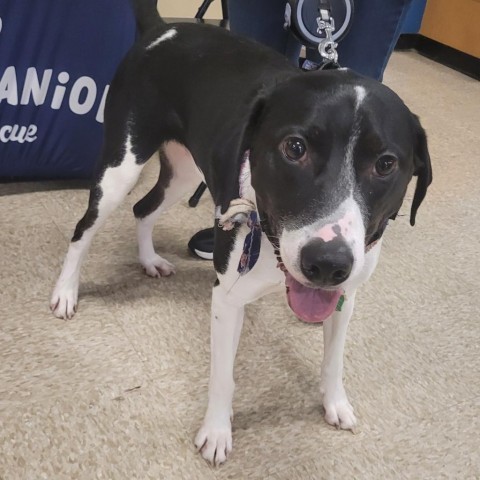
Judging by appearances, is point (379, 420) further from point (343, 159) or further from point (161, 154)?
point (161, 154)

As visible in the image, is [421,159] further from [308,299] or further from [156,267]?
[156,267]

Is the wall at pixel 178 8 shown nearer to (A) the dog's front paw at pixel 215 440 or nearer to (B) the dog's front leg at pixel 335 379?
(B) the dog's front leg at pixel 335 379

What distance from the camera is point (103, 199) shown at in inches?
70.5

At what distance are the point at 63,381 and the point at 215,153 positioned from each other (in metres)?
0.73

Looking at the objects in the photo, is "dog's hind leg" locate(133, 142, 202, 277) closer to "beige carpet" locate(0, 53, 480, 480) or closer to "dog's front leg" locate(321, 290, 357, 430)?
"beige carpet" locate(0, 53, 480, 480)

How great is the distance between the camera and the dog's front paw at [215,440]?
145 centimetres

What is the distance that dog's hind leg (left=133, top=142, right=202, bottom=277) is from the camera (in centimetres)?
199

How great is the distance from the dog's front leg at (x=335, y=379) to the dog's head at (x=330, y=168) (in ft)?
1.31

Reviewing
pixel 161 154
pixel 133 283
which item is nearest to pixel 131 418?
pixel 133 283

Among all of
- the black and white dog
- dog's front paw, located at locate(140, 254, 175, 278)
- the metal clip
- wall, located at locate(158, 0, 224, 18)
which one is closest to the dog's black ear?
the black and white dog

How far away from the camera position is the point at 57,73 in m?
2.32

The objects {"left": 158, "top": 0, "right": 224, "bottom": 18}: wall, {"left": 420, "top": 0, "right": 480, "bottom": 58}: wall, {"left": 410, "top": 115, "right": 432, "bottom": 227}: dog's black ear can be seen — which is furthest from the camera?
{"left": 420, "top": 0, "right": 480, "bottom": 58}: wall

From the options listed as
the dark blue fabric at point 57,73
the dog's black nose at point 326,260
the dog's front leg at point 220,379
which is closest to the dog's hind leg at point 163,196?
the dark blue fabric at point 57,73

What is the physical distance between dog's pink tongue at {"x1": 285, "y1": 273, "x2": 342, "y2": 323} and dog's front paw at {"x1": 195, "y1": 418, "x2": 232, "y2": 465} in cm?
43
